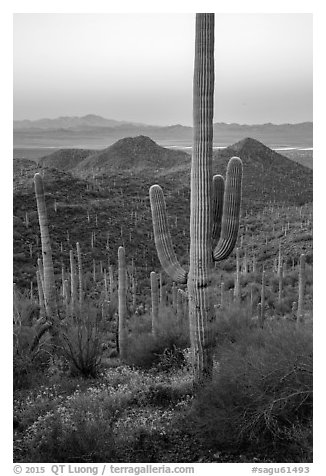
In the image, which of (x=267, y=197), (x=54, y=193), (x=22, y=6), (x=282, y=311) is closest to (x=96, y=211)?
(x=54, y=193)

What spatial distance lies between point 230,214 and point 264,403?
3009 millimetres

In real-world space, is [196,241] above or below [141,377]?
above

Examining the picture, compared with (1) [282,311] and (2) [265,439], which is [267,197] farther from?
(2) [265,439]

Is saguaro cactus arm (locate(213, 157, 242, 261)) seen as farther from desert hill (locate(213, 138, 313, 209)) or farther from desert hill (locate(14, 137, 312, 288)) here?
desert hill (locate(213, 138, 313, 209))

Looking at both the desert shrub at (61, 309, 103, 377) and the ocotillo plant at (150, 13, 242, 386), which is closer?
the ocotillo plant at (150, 13, 242, 386)

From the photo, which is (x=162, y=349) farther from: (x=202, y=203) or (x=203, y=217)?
(x=202, y=203)

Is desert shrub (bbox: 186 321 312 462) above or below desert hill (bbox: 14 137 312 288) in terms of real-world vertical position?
below

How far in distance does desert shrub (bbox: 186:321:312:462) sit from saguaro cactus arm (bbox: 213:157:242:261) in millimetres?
1594

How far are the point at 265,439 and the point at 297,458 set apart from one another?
0.43m

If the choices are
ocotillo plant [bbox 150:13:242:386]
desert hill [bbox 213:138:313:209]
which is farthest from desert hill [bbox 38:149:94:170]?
ocotillo plant [bbox 150:13:242:386]

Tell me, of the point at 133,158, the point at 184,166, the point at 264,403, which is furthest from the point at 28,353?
the point at 133,158

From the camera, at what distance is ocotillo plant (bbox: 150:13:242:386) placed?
24.5 feet

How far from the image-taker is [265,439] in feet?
21.0

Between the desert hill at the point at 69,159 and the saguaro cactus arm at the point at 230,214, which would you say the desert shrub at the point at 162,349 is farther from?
the desert hill at the point at 69,159
